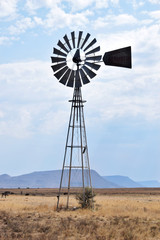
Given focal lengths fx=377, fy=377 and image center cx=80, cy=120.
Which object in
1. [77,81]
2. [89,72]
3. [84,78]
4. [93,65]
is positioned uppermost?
[93,65]

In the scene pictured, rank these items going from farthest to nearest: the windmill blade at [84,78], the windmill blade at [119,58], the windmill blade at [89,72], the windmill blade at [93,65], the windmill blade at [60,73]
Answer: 1. the windmill blade at [60,73]
2. the windmill blade at [84,78]
3. the windmill blade at [89,72]
4. the windmill blade at [93,65]
5. the windmill blade at [119,58]

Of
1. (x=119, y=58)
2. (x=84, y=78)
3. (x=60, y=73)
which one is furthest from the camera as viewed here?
(x=60, y=73)

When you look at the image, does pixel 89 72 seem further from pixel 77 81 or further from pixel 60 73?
pixel 60 73

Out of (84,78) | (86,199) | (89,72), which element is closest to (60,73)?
(84,78)

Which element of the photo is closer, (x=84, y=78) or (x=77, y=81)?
(x=84, y=78)

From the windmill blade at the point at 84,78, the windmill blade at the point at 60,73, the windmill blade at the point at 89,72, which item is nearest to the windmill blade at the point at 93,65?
the windmill blade at the point at 89,72

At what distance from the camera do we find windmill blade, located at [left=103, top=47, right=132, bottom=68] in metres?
29.3

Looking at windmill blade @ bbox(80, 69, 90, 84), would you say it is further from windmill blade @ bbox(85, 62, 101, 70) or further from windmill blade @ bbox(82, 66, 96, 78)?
windmill blade @ bbox(85, 62, 101, 70)

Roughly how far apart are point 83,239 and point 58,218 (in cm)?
751

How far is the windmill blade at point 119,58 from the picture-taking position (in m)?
29.3

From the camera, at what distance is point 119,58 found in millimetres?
29688

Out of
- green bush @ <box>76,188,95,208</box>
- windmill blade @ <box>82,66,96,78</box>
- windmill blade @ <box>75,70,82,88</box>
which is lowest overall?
green bush @ <box>76,188,95,208</box>

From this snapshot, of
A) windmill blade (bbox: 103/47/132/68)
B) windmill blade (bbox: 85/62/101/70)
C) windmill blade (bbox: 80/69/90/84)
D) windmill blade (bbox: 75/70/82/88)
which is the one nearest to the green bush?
windmill blade (bbox: 75/70/82/88)

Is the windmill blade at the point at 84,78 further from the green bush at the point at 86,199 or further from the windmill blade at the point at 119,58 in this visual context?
the green bush at the point at 86,199
